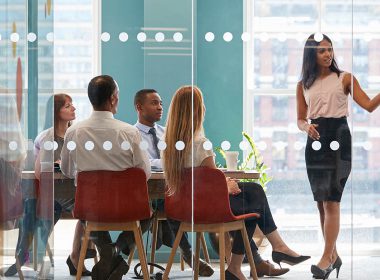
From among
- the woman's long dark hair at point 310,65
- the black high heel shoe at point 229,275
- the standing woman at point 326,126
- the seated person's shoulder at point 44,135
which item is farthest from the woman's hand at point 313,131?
the seated person's shoulder at point 44,135

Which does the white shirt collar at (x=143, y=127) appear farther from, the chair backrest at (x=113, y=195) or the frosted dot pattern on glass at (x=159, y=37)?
the frosted dot pattern on glass at (x=159, y=37)

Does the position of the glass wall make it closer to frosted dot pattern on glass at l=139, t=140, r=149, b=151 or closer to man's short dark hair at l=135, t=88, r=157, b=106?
man's short dark hair at l=135, t=88, r=157, b=106

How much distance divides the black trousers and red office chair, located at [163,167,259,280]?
0.08 ft

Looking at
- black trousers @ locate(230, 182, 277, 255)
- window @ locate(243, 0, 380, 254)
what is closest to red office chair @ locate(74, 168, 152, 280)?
black trousers @ locate(230, 182, 277, 255)

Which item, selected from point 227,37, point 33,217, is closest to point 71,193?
point 33,217

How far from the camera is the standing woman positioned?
5719mm

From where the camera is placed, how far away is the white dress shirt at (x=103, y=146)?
221 inches

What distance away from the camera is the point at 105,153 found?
563 cm

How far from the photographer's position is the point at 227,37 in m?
5.75

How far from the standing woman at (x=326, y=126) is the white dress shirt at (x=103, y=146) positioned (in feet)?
2.96

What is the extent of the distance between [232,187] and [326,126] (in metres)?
0.60

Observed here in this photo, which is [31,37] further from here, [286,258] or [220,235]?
[286,258]

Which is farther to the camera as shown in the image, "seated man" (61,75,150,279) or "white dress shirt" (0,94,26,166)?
"white dress shirt" (0,94,26,166)

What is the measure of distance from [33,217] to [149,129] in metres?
0.80
